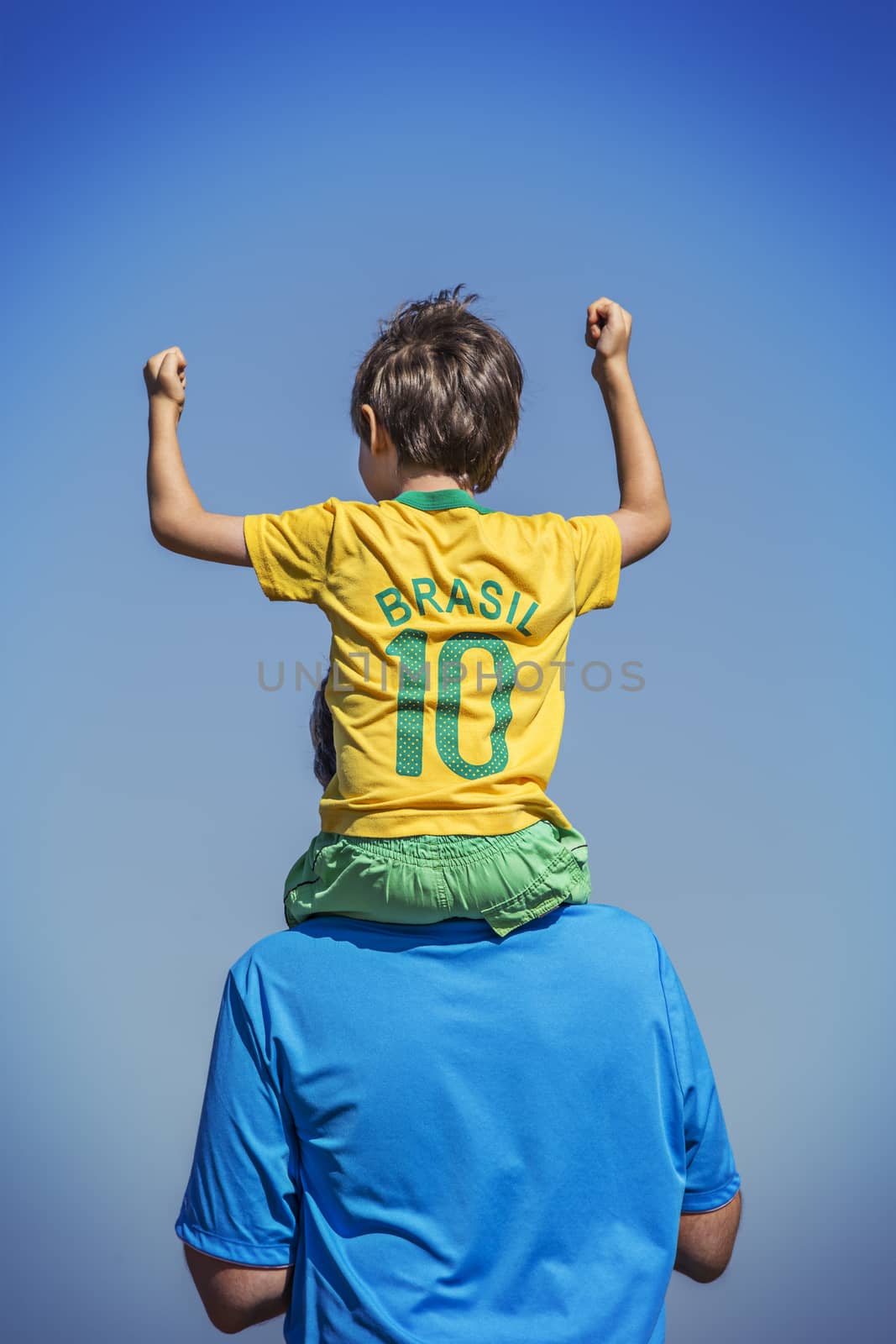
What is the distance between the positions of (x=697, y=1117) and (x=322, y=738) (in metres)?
0.36

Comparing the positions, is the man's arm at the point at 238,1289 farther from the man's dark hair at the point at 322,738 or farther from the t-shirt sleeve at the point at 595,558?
the t-shirt sleeve at the point at 595,558

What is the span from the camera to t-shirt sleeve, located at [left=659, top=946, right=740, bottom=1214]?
861 mm

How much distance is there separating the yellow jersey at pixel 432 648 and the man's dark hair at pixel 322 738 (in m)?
0.06

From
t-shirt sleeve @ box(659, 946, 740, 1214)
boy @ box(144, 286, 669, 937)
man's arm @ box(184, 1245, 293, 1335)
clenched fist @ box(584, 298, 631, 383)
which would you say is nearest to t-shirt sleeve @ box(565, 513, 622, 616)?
boy @ box(144, 286, 669, 937)

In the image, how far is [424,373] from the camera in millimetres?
883

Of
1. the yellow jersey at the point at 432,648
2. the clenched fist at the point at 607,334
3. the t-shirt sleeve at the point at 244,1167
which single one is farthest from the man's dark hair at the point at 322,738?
the clenched fist at the point at 607,334

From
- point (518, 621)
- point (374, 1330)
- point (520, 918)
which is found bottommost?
point (374, 1330)

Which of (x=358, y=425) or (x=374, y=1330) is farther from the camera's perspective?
(x=358, y=425)

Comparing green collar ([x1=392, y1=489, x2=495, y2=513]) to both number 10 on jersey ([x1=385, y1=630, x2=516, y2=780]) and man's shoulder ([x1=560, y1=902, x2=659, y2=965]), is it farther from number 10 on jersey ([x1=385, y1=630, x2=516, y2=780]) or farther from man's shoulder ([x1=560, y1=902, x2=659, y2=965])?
man's shoulder ([x1=560, y1=902, x2=659, y2=965])

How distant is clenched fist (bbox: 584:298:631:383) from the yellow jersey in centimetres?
16

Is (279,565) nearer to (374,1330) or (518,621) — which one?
(518,621)

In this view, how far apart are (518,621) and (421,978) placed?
0.24 meters

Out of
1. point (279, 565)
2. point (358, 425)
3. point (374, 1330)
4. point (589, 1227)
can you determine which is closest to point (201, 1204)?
point (374, 1330)

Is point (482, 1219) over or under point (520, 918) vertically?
under
